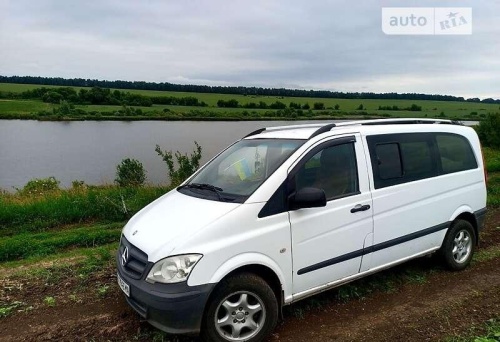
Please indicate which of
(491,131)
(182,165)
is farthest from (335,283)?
(491,131)

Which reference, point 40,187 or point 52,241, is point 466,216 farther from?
point 40,187

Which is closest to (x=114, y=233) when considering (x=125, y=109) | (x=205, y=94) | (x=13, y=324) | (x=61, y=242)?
(x=61, y=242)

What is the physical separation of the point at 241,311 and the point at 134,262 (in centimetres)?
101

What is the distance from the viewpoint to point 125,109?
237ft

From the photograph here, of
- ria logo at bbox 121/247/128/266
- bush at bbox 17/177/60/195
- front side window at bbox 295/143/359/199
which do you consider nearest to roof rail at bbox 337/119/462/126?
front side window at bbox 295/143/359/199

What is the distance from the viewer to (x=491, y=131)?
30469mm

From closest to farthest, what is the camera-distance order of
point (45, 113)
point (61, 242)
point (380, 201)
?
point (380, 201), point (61, 242), point (45, 113)

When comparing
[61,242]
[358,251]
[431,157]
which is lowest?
[61,242]

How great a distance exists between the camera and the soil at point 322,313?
3686mm

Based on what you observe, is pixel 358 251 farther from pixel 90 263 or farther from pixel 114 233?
pixel 114 233

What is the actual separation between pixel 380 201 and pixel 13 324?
3.87m

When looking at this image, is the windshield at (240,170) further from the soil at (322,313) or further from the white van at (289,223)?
the soil at (322,313)

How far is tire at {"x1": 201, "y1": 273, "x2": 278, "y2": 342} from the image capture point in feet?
10.6

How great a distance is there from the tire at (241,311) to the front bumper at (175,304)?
12 centimetres
